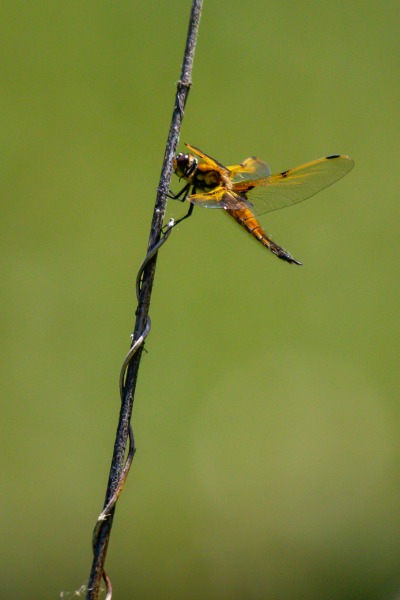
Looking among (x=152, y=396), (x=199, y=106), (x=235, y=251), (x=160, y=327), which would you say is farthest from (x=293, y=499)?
(x=199, y=106)

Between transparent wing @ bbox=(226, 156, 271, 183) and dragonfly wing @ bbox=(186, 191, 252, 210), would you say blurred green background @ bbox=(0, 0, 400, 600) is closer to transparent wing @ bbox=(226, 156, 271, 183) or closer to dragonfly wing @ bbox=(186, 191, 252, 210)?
transparent wing @ bbox=(226, 156, 271, 183)

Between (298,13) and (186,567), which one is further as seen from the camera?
(298,13)

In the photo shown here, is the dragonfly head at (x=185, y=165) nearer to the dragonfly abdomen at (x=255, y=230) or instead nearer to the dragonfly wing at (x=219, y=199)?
the dragonfly wing at (x=219, y=199)

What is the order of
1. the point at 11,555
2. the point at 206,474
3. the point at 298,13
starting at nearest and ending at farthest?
the point at 11,555 < the point at 206,474 < the point at 298,13

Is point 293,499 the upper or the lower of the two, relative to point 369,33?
lower

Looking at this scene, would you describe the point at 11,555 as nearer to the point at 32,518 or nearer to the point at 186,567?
the point at 32,518

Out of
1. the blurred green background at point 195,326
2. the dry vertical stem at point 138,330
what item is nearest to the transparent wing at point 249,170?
the blurred green background at point 195,326

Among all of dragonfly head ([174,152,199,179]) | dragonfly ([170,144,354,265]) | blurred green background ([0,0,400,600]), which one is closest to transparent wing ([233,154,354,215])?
dragonfly ([170,144,354,265])
